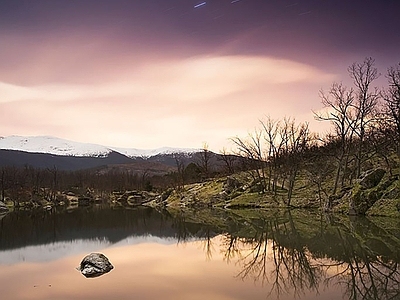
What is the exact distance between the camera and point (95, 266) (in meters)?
13.6

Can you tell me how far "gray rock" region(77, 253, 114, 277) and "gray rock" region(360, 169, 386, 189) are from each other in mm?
21943

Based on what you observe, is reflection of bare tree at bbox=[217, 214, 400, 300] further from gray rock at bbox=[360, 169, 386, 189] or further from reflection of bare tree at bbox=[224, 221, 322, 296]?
gray rock at bbox=[360, 169, 386, 189]

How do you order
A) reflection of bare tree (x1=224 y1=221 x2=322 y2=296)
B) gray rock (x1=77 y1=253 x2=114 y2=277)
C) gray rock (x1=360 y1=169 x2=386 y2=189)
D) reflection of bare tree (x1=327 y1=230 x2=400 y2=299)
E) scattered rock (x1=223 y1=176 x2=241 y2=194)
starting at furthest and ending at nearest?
scattered rock (x1=223 y1=176 x2=241 y2=194) → gray rock (x1=360 y1=169 x2=386 y2=189) → gray rock (x1=77 y1=253 x2=114 y2=277) → reflection of bare tree (x1=224 y1=221 x2=322 y2=296) → reflection of bare tree (x1=327 y1=230 x2=400 y2=299)

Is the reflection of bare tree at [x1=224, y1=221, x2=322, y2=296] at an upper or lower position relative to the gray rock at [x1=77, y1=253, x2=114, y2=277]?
lower

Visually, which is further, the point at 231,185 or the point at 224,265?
the point at 231,185

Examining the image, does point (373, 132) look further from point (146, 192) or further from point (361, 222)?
point (146, 192)

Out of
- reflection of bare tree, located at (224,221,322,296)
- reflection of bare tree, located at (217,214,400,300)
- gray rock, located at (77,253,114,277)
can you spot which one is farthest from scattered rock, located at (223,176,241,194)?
gray rock, located at (77,253,114,277)

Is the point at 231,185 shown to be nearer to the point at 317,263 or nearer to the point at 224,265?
the point at 224,265

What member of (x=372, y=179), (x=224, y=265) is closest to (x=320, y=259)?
(x=224, y=265)

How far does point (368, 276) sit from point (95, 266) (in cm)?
858

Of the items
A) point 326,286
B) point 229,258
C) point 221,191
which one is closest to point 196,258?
point 229,258

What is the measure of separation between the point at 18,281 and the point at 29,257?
5384 millimetres

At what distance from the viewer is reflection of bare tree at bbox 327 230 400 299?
9.83 metres

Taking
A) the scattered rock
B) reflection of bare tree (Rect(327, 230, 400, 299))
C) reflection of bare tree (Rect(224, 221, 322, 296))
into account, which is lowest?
reflection of bare tree (Rect(224, 221, 322, 296))
